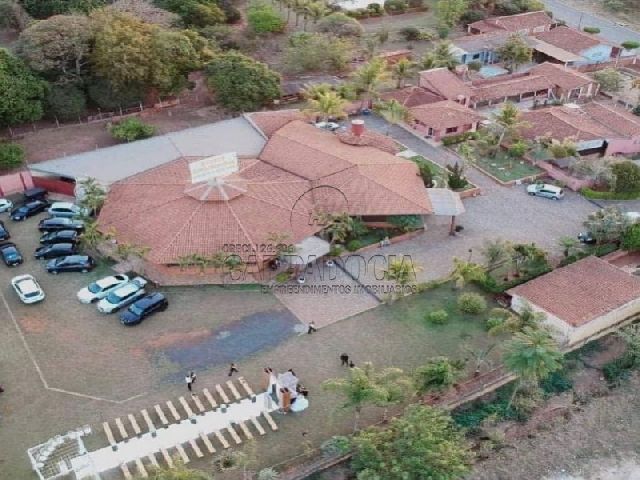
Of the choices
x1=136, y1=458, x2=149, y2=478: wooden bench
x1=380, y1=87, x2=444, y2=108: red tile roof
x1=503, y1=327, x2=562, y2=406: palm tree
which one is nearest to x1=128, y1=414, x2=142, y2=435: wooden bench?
x1=136, y1=458, x2=149, y2=478: wooden bench

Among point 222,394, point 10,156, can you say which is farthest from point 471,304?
point 10,156

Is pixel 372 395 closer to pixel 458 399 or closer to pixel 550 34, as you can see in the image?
pixel 458 399

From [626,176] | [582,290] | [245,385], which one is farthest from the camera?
[626,176]

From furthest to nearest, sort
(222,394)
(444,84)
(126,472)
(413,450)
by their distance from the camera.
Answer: (444,84), (222,394), (126,472), (413,450)

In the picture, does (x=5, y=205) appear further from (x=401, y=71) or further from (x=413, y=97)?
(x=401, y=71)

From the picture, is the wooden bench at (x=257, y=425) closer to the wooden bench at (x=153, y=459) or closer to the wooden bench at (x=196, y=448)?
the wooden bench at (x=196, y=448)

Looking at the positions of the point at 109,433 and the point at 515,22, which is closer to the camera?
the point at 109,433

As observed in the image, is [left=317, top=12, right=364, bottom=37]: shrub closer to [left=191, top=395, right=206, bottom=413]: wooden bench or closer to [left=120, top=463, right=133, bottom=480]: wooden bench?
[left=191, top=395, right=206, bottom=413]: wooden bench
